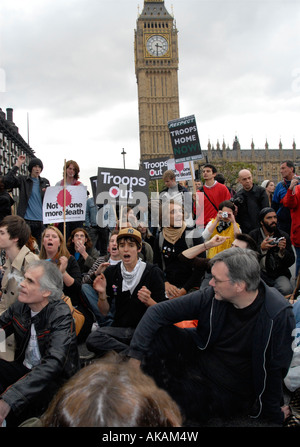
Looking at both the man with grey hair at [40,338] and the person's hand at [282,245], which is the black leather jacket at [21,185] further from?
the person's hand at [282,245]

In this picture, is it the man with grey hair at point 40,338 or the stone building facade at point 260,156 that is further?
the stone building facade at point 260,156

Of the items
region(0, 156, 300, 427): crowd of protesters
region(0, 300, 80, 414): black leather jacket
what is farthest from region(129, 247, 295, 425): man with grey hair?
region(0, 300, 80, 414): black leather jacket

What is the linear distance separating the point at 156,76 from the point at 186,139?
82533mm

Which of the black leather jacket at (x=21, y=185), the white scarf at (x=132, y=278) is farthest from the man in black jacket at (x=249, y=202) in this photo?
the black leather jacket at (x=21, y=185)

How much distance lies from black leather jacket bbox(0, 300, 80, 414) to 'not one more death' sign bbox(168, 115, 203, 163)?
5453mm

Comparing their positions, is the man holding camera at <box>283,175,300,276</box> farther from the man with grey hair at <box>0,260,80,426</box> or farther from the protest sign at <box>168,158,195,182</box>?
the man with grey hair at <box>0,260,80,426</box>

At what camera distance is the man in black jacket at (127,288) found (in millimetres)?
3129

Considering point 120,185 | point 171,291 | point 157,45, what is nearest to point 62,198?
point 120,185

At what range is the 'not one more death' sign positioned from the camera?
24.3 ft

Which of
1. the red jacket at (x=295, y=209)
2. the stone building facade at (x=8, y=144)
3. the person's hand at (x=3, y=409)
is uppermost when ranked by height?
the stone building facade at (x=8, y=144)

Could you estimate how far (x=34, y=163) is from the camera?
589 centimetres

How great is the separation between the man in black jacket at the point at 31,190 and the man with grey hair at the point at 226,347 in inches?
160
